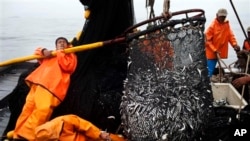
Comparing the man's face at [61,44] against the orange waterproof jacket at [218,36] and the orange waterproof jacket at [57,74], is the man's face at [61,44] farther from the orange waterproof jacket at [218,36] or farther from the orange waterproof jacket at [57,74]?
the orange waterproof jacket at [218,36]

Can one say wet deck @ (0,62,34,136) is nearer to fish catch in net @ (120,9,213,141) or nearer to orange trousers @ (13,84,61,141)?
orange trousers @ (13,84,61,141)

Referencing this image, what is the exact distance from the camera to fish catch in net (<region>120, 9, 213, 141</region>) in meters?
3.15

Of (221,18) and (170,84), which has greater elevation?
(221,18)

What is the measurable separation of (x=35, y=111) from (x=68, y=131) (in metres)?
0.55

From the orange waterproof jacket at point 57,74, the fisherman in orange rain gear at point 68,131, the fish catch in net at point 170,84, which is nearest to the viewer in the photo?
the fish catch in net at point 170,84

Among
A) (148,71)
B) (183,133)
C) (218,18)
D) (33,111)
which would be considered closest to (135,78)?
(148,71)

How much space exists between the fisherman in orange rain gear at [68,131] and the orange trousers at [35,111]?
1.08 ft

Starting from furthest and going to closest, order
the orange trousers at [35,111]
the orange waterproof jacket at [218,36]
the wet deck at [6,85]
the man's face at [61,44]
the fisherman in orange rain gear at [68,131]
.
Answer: the orange waterproof jacket at [218,36] → the wet deck at [6,85] → the man's face at [61,44] → the orange trousers at [35,111] → the fisherman in orange rain gear at [68,131]

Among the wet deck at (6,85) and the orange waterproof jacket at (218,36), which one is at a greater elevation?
the orange waterproof jacket at (218,36)

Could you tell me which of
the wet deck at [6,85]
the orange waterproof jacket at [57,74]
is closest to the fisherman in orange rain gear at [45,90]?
the orange waterproof jacket at [57,74]

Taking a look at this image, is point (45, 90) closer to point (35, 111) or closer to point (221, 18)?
point (35, 111)

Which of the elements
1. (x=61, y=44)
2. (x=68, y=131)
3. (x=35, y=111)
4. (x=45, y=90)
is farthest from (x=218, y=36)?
(x=68, y=131)

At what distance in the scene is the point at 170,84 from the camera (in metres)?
3.20

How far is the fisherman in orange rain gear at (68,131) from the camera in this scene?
3490 millimetres
